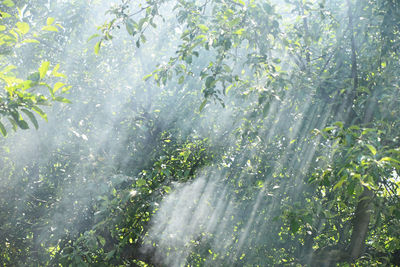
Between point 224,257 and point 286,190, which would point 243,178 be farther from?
point 224,257

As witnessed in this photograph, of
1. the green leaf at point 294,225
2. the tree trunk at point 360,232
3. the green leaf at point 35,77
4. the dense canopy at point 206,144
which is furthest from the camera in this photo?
the tree trunk at point 360,232

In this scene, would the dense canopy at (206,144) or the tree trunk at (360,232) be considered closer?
the dense canopy at (206,144)

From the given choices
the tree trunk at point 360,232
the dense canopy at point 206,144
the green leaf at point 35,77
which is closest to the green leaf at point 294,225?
the dense canopy at point 206,144

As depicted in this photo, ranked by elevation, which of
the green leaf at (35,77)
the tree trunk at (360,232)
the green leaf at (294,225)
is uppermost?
the tree trunk at (360,232)

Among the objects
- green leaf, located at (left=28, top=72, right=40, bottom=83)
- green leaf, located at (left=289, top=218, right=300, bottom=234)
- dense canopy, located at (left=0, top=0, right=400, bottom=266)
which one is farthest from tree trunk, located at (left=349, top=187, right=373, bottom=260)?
green leaf, located at (left=28, top=72, right=40, bottom=83)

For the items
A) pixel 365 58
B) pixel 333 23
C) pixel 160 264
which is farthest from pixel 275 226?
pixel 333 23

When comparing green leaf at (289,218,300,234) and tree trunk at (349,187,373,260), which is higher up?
tree trunk at (349,187,373,260)

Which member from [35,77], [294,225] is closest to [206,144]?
[294,225]

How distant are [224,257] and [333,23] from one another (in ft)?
9.07

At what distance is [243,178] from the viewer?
146 inches

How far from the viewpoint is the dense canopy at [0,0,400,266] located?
2.80 m

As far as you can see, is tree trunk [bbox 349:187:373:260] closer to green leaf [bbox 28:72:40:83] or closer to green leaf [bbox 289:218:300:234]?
green leaf [bbox 289:218:300:234]

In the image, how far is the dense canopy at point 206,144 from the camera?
2.80 m

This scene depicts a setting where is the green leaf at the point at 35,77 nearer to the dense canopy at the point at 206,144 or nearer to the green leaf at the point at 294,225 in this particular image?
the dense canopy at the point at 206,144
